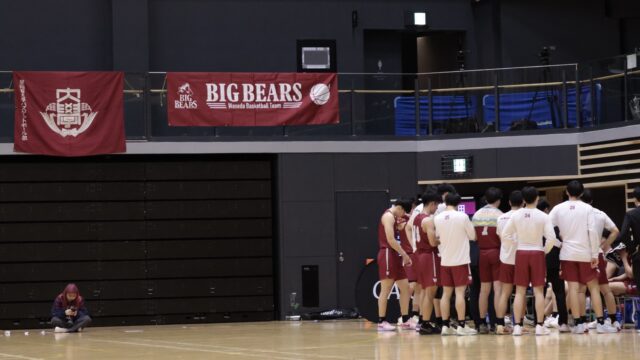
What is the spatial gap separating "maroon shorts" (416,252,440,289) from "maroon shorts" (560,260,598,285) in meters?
1.64

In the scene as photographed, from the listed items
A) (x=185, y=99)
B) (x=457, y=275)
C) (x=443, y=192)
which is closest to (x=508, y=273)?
(x=457, y=275)

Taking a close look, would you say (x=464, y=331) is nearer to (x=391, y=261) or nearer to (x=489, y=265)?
(x=489, y=265)

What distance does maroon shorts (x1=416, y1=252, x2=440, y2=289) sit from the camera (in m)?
14.9

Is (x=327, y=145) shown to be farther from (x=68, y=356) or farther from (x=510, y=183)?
(x=68, y=356)

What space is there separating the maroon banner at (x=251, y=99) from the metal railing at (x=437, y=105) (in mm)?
161

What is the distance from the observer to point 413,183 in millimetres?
21641

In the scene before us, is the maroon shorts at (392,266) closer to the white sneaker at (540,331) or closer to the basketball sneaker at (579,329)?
the white sneaker at (540,331)

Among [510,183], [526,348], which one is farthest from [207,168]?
[526,348]

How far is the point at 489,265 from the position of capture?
48.3ft

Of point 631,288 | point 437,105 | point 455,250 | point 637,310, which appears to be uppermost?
point 437,105

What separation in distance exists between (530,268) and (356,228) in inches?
301

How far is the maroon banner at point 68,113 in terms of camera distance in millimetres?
20016

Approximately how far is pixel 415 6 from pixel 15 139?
9602 mm

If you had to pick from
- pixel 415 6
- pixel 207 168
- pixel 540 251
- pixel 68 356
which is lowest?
pixel 68 356
